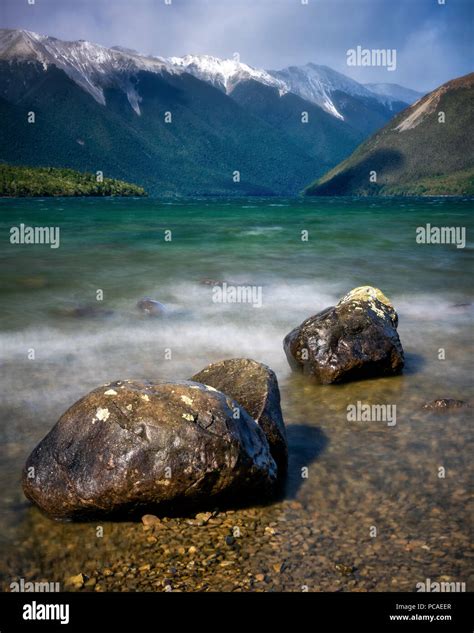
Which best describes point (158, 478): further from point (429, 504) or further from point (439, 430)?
point (439, 430)

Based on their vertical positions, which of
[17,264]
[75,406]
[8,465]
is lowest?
[8,465]

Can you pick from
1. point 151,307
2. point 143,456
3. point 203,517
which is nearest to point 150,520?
point 203,517

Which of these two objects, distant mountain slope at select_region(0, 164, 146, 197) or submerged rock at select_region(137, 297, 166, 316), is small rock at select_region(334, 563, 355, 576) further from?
distant mountain slope at select_region(0, 164, 146, 197)

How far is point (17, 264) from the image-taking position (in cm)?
2959

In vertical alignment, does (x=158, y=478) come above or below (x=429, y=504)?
above

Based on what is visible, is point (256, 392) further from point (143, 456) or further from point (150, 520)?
point (150, 520)

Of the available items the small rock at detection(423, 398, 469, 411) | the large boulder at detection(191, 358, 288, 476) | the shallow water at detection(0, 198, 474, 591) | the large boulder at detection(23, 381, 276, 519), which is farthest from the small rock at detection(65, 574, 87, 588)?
the small rock at detection(423, 398, 469, 411)

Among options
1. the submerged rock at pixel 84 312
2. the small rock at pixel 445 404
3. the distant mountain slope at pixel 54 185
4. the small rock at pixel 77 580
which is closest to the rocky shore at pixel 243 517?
the small rock at pixel 77 580

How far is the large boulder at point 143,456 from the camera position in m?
6.88

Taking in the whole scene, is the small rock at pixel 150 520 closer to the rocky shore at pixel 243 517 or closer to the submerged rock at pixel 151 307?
the rocky shore at pixel 243 517

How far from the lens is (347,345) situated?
12180 mm

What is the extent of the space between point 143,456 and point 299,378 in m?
6.02

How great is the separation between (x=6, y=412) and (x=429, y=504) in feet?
23.5
